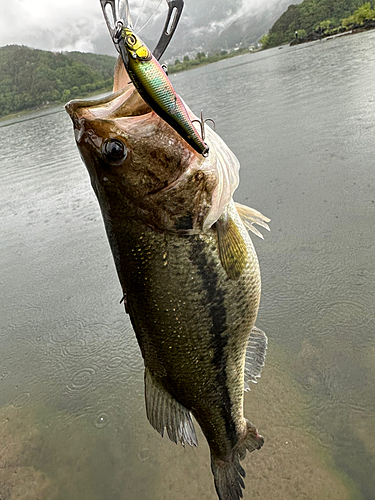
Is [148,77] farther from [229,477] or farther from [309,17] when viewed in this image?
[309,17]

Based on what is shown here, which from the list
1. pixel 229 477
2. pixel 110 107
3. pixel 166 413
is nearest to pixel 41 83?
pixel 110 107

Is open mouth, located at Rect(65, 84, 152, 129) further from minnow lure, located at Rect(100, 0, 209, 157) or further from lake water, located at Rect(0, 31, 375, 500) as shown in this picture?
lake water, located at Rect(0, 31, 375, 500)

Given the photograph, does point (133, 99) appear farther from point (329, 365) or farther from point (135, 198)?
point (329, 365)

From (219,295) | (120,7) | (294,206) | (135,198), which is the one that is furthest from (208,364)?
(294,206)

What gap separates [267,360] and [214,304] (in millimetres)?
1756

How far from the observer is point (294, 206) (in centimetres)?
480

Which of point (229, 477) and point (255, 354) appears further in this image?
point (255, 354)

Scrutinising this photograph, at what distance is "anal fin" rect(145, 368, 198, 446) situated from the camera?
169cm

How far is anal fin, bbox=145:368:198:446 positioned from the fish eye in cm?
98

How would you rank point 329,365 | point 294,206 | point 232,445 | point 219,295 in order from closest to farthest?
1. point 219,295
2. point 232,445
3. point 329,365
4. point 294,206

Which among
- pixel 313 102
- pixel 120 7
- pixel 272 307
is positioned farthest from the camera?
pixel 313 102

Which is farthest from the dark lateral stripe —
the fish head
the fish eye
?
the fish eye

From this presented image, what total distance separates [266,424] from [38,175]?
31.2ft

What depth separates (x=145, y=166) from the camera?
4.46ft
